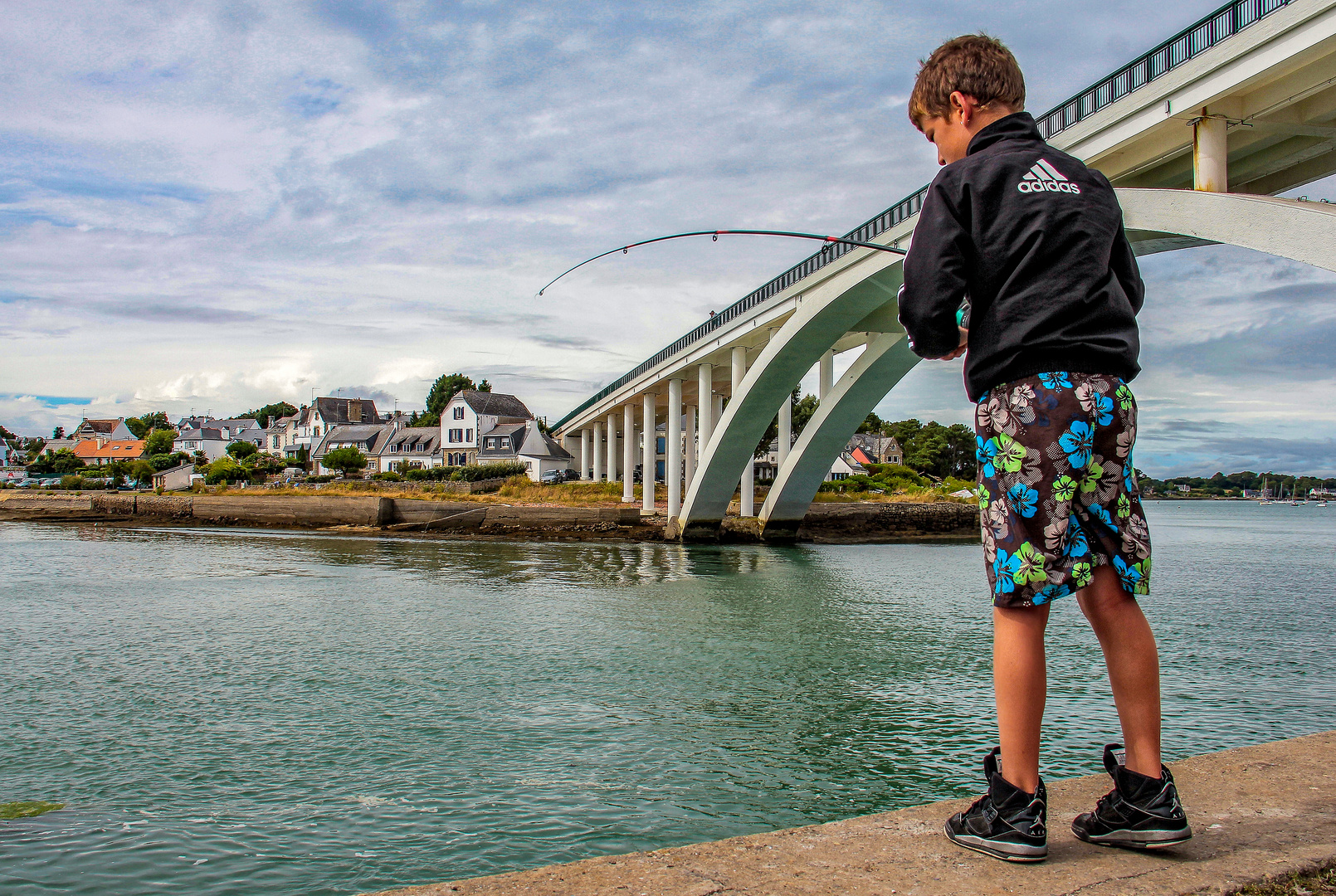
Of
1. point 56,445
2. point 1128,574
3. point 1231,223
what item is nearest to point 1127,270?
point 1128,574

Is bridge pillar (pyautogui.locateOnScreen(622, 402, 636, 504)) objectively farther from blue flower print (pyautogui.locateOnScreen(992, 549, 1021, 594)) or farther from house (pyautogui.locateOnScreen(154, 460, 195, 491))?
blue flower print (pyautogui.locateOnScreen(992, 549, 1021, 594))

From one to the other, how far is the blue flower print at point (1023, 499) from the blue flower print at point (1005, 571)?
91 millimetres

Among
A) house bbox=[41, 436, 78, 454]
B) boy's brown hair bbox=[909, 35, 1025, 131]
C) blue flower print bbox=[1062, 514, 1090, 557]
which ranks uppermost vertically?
house bbox=[41, 436, 78, 454]

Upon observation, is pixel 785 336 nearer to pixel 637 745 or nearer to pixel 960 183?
pixel 637 745

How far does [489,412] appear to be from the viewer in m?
57.8

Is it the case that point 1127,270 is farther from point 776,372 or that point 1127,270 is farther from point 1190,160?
point 776,372

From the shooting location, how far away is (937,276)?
1.80 meters

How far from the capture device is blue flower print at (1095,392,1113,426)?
5.74ft

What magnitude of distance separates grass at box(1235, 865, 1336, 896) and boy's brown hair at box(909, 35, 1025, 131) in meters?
1.62

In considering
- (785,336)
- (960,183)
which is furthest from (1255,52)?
(785,336)

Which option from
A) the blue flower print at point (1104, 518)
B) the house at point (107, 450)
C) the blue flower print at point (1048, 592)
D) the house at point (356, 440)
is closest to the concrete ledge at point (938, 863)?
the blue flower print at point (1048, 592)

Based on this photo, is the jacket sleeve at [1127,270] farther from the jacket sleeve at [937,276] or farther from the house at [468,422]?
the house at [468,422]

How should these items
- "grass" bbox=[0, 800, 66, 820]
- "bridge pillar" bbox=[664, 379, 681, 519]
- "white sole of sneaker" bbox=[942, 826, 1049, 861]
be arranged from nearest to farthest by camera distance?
"white sole of sneaker" bbox=[942, 826, 1049, 861] → "grass" bbox=[0, 800, 66, 820] → "bridge pillar" bbox=[664, 379, 681, 519]

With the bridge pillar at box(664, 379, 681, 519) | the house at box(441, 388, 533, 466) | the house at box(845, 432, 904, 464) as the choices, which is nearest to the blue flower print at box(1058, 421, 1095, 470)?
the bridge pillar at box(664, 379, 681, 519)
